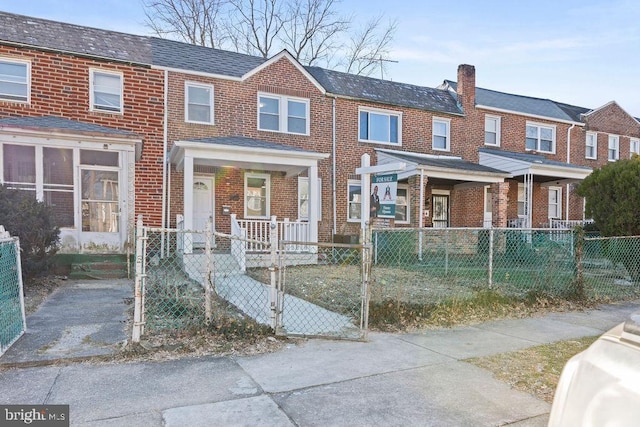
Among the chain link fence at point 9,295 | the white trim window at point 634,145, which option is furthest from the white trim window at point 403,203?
the white trim window at point 634,145

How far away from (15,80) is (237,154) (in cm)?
602

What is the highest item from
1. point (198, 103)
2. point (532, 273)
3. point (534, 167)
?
point (198, 103)

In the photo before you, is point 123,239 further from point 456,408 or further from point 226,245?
point 456,408

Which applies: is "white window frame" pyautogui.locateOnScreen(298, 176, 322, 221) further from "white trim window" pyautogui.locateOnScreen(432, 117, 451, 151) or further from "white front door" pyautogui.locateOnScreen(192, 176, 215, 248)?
"white trim window" pyautogui.locateOnScreen(432, 117, 451, 151)

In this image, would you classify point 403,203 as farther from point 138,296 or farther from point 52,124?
point 138,296

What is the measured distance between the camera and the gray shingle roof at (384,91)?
15.0 m

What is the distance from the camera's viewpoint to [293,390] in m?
3.62

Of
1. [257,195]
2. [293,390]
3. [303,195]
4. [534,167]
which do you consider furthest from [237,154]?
[534,167]

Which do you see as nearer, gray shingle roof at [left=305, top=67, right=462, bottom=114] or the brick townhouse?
the brick townhouse

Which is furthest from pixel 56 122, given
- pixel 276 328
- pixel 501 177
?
pixel 501 177

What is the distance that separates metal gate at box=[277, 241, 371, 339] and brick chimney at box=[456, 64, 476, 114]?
365 inches

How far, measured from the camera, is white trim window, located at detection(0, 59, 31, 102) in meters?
10.7

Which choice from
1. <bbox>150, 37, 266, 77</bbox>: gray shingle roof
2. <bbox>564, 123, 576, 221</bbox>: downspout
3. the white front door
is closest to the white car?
the white front door

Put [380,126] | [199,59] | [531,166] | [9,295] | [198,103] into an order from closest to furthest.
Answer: [9,295] < [198,103] < [199,59] < [531,166] < [380,126]
